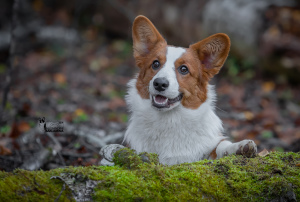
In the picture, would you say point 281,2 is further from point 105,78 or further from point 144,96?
point 144,96

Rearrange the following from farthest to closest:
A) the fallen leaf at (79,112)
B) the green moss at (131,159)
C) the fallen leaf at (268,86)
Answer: the fallen leaf at (268,86) < the fallen leaf at (79,112) < the green moss at (131,159)

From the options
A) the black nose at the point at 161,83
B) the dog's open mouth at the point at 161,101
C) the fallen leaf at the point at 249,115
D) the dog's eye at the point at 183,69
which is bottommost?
the fallen leaf at the point at 249,115

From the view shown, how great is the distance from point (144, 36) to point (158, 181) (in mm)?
2204

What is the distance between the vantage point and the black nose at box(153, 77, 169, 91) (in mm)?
3697

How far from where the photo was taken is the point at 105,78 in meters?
10.2

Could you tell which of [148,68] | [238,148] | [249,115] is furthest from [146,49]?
[249,115]

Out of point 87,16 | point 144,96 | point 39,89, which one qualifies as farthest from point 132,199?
point 87,16

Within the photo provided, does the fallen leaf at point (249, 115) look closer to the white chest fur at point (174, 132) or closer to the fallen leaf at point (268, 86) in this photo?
the fallen leaf at point (268, 86)

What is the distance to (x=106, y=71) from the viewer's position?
10805 mm

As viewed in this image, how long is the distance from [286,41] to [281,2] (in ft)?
3.51

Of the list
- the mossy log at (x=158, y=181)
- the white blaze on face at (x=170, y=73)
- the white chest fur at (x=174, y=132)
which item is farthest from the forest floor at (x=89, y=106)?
the mossy log at (x=158, y=181)

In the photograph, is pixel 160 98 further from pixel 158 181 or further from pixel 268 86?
pixel 268 86

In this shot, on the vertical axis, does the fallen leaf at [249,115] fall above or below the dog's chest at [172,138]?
below

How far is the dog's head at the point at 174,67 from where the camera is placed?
3.82 metres
